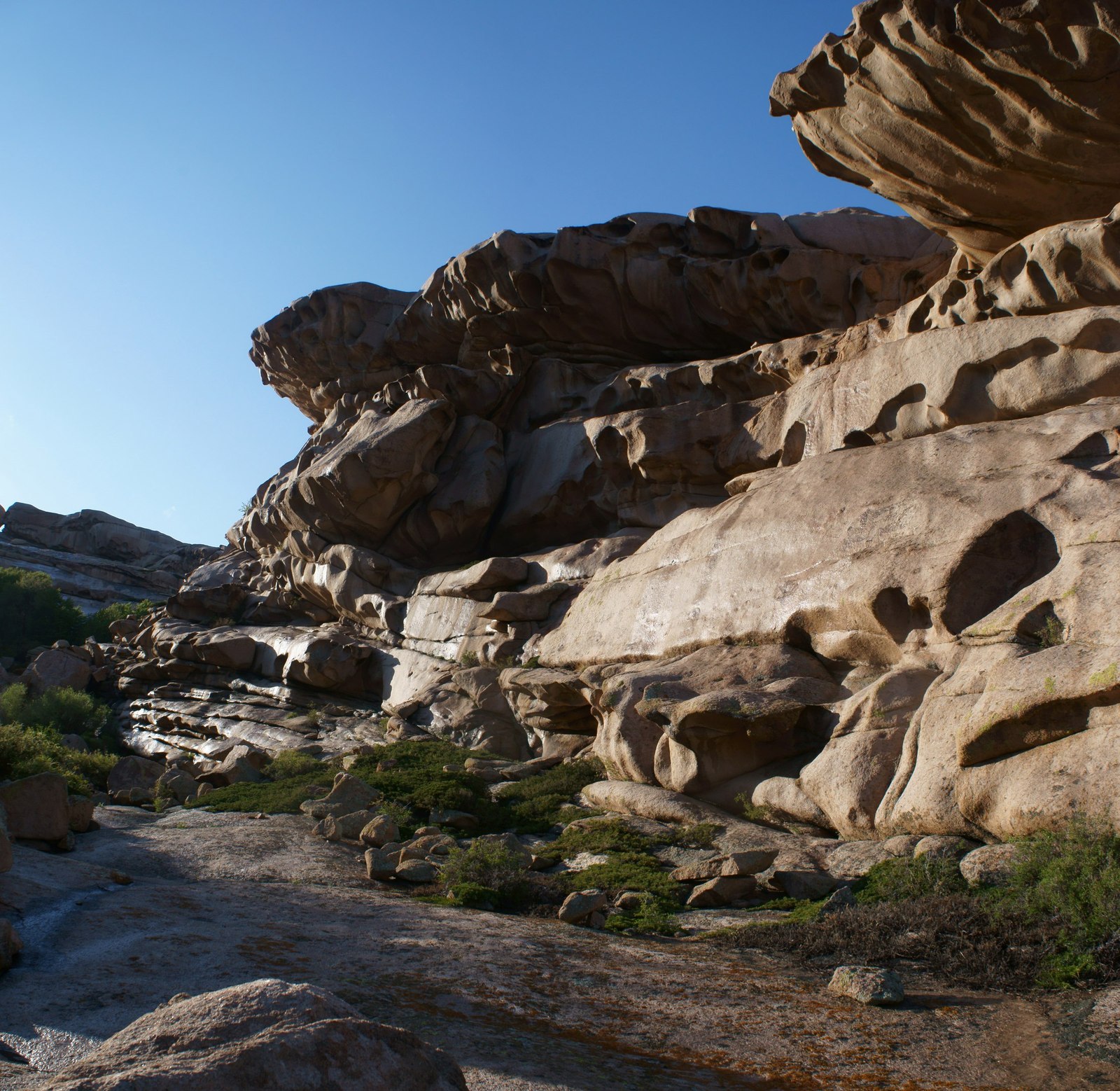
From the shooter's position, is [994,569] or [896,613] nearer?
[994,569]

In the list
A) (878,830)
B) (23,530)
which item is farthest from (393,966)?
(23,530)

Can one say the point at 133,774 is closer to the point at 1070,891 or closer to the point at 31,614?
the point at 1070,891

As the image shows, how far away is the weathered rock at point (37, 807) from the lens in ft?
35.2

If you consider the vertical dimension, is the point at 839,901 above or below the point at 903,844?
below

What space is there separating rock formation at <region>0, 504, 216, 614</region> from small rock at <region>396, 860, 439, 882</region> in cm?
4376

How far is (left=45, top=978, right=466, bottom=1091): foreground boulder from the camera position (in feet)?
9.59

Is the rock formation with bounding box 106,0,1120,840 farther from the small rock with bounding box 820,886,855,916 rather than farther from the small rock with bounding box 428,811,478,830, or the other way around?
the small rock with bounding box 428,811,478,830

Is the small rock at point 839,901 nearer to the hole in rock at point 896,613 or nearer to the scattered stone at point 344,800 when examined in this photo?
the hole in rock at point 896,613

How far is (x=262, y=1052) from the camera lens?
303 cm

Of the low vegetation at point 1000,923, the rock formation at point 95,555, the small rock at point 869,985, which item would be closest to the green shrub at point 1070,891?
the low vegetation at point 1000,923

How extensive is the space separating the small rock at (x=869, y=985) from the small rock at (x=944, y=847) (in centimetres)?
266

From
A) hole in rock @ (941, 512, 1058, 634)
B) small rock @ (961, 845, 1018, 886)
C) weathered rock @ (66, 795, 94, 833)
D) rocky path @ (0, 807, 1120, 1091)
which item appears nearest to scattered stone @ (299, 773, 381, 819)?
weathered rock @ (66, 795, 94, 833)

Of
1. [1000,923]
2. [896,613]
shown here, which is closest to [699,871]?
[1000,923]

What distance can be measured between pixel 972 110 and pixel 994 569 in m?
7.75
